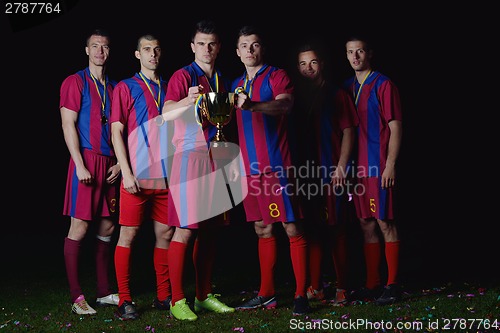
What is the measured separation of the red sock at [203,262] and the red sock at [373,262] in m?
0.78

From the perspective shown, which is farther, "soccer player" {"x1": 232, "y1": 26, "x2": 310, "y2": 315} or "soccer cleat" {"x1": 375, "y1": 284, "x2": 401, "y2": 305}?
"soccer cleat" {"x1": 375, "y1": 284, "x2": 401, "y2": 305}

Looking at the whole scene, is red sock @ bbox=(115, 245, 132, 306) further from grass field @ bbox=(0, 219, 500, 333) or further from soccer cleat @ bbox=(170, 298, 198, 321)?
soccer cleat @ bbox=(170, 298, 198, 321)

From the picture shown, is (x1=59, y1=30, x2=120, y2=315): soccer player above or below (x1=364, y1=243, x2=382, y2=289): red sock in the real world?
above

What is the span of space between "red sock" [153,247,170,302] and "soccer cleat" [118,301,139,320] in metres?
0.21

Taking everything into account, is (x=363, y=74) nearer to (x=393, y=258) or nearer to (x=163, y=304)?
(x=393, y=258)

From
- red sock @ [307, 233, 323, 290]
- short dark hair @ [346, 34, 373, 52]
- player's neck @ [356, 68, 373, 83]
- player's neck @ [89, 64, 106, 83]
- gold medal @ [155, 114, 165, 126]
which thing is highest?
short dark hair @ [346, 34, 373, 52]

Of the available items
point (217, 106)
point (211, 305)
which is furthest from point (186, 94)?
point (211, 305)

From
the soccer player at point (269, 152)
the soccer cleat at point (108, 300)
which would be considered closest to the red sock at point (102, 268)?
the soccer cleat at point (108, 300)

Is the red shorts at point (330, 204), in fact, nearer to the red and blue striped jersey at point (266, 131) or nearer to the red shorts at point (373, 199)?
the red shorts at point (373, 199)

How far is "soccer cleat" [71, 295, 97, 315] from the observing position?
421 cm

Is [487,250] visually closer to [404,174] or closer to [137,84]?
[404,174]

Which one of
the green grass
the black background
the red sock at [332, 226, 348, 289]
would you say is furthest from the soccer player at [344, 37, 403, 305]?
the black background

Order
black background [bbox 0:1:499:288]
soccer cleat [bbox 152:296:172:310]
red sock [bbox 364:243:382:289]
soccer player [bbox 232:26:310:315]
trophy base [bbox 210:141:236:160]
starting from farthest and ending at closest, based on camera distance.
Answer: black background [bbox 0:1:499:288] < red sock [bbox 364:243:382:289] < soccer cleat [bbox 152:296:172:310] < soccer player [bbox 232:26:310:315] < trophy base [bbox 210:141:236:160]

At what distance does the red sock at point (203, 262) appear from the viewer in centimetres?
417
